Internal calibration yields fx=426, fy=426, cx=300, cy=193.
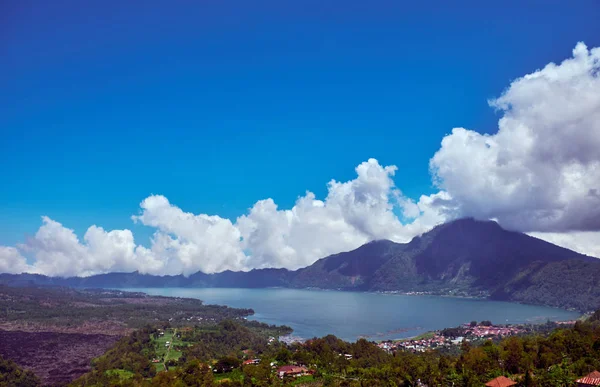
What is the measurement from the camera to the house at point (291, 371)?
130 feet

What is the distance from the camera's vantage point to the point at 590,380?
27.5 m

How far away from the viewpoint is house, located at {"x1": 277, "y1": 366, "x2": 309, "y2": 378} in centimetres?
3966

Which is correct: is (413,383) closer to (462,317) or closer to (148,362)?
(148,362)

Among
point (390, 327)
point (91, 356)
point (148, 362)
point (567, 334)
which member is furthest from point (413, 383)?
point (390, 327)

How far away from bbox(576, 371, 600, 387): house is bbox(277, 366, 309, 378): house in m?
22.5

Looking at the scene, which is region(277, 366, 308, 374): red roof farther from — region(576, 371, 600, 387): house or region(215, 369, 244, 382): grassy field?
region(576, 371, 600, 387): house

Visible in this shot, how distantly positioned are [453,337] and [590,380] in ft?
167

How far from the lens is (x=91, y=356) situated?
68.6 m

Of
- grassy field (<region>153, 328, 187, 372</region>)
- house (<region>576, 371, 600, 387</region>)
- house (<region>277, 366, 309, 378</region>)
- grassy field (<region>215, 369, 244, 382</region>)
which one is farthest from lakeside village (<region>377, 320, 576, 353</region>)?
house (<region>576, 371, 600, 387</region>)

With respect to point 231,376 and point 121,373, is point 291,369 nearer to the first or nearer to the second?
point 231,376

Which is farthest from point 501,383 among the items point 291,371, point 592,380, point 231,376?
point 231,376

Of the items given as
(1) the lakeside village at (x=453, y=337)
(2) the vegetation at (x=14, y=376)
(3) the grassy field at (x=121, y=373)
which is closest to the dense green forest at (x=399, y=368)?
(3) the grassy field at (x=121, y=373)

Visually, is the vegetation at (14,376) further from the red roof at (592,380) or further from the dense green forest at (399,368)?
the red roof at (592,380)

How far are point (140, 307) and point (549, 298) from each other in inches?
5753
